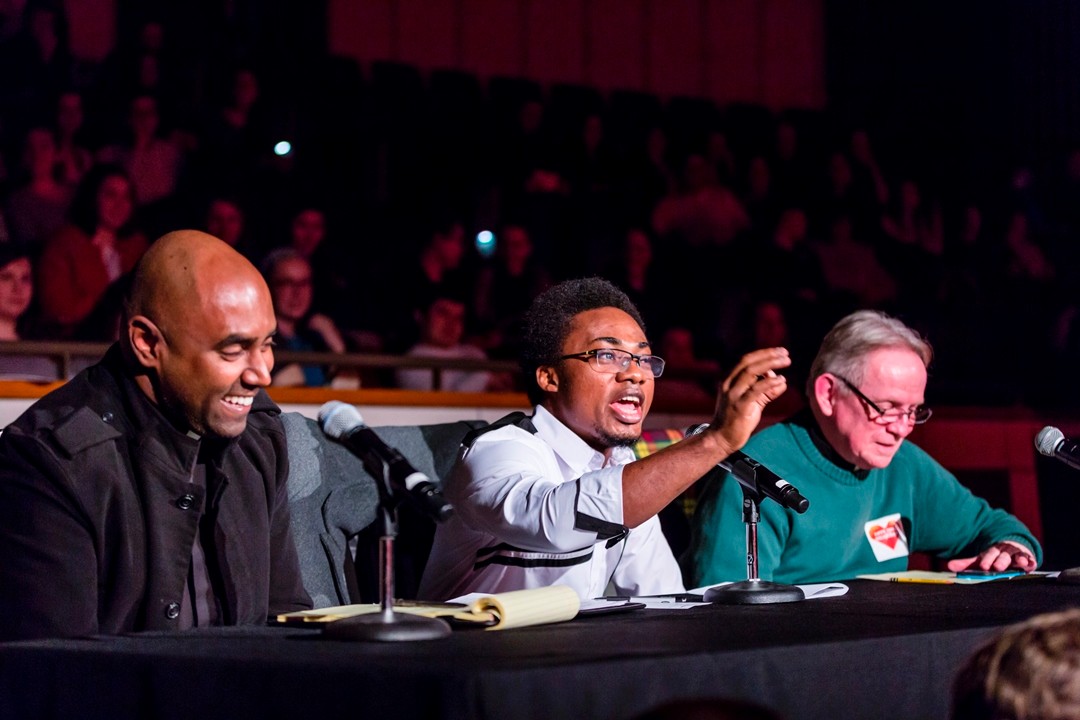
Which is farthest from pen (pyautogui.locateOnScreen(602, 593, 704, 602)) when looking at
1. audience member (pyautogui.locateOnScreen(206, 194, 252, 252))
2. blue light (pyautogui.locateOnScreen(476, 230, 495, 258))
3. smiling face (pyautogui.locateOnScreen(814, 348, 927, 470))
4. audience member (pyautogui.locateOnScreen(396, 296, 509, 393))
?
blue light (pyautogui.locateOnScreen(476, 230, 495, 258))

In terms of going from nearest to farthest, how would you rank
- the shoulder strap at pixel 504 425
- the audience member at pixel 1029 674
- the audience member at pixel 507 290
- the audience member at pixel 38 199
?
the audience member at pixel 1029 674, the shoulder strap at pixel 504 425, the audience member at pixel 38 199, the audience member at pixel 507 290

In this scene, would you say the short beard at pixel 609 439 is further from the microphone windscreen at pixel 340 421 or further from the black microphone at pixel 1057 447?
the microphone windscreen at pixel 340 421

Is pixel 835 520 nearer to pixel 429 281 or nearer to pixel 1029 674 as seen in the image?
pixel 1029 674

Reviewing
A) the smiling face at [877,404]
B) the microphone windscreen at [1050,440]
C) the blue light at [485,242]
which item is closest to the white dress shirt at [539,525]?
the smiling face at [877,404]

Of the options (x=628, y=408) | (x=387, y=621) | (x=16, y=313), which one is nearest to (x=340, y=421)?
(x=387, y=621)

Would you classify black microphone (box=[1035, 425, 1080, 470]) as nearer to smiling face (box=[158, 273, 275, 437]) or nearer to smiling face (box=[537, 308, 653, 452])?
smiling face (box=[537, 308, 653, 452])

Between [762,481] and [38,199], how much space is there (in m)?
4.34

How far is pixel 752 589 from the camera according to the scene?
95.7 inches

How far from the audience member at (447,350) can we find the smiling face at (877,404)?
2.77 meters

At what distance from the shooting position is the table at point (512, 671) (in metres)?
1.45

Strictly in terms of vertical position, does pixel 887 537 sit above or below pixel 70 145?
below

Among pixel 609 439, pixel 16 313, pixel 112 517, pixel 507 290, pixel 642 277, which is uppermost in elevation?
pixel 642 277

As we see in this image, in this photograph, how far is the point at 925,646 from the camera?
1.88m

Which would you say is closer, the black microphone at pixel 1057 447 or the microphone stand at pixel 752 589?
the microphone stand at pixel 752 589
